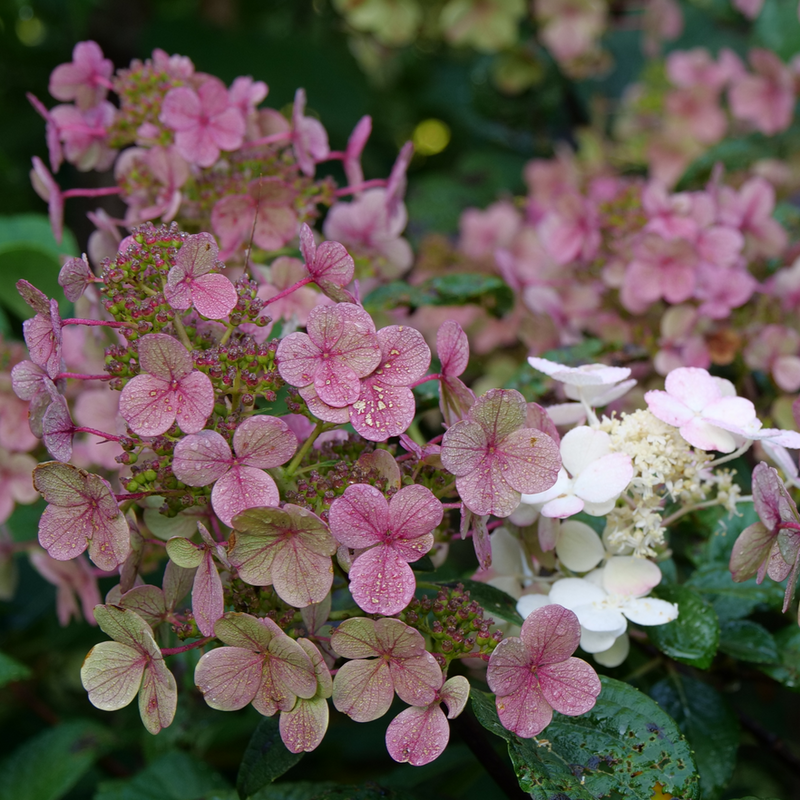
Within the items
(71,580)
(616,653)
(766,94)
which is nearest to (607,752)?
(616,653)

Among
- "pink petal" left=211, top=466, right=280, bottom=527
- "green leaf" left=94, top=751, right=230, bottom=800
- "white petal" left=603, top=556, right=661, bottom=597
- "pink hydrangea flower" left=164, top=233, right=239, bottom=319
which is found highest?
"pink hydrangea flower" left=164, top=233, right=239, bottom=319

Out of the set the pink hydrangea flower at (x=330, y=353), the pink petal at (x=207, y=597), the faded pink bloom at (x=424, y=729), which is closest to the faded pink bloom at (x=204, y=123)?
the pink hydrangea flower at (x=330, y=353)

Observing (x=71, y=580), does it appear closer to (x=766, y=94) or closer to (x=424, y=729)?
(x=424, y=729)

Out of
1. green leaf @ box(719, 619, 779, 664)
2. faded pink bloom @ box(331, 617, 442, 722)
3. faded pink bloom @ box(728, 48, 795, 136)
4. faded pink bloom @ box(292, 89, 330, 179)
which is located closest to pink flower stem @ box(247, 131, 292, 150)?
faded pink bloom @ box(292, 89, 330, 179)

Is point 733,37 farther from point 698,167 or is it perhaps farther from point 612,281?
point 612,281

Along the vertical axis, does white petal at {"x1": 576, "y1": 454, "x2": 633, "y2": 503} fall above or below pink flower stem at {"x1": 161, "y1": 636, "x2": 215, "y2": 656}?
above

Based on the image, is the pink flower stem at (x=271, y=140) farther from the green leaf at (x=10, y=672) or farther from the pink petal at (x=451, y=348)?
the green leaf at (x=10, y=672)

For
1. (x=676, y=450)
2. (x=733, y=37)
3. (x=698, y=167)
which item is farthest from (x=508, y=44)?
(x=676, y=450)

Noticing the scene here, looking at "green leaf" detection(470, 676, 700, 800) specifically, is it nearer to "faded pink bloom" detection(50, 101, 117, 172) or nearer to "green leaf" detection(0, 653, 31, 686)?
"green leaf" detection(0, 653, 31, 686)

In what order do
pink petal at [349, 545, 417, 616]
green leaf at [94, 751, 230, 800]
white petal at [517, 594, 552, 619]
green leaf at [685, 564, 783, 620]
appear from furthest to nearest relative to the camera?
green leaf at [94, 751, 230, 800] < green leaf at [685, 564, 783, 620] < white petal at [517, 594, 552, 619] < pink petal at [349, 545, 417, 616]
